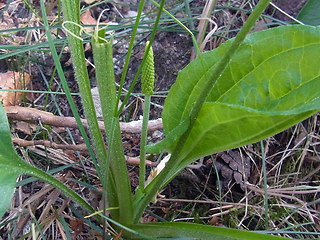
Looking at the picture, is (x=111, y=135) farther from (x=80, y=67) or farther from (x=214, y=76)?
(x=214, y=76)

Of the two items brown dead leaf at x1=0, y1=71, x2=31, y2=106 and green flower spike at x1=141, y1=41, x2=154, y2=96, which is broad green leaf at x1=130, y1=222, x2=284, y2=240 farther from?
brown dead leaf at x1=0, y1=71, x2=31, y2=106

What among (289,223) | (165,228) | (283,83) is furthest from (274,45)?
(289,223)

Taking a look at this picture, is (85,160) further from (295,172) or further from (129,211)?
(295,172)

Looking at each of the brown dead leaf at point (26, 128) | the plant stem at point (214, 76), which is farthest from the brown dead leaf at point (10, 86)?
the plant stem at point (214, 76)

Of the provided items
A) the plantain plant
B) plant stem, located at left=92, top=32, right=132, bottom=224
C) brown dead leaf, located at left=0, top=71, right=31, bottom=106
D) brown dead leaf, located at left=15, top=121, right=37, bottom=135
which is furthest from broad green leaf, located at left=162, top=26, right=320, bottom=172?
brown dead leaf, located at left=0, top=71, right=31, bottom=106

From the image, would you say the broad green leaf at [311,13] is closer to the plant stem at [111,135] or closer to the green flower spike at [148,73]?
the green flower spike at [148,73]

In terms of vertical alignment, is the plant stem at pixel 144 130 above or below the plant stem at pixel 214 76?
below
